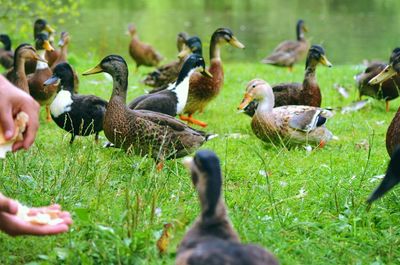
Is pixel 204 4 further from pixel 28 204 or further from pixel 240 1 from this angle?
pixel 28 204

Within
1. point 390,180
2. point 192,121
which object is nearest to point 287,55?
point 192,121

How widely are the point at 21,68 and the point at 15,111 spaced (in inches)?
228

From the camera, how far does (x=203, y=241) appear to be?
3199 millimetres

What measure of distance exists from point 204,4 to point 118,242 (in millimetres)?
33146

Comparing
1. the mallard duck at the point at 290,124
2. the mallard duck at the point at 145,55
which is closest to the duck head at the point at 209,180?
the mallard duck at the point at 290,124

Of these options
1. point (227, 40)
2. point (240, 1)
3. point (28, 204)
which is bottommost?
point (240, 1)

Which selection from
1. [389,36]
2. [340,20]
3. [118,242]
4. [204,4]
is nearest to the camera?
[118,242]

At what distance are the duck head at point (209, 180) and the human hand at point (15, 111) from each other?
2.89 ft

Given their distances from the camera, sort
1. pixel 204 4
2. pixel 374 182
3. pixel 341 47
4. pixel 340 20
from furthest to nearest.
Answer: pixel 204 4 → pixel 340 20 → pixel 341 47 → pixel 374 182

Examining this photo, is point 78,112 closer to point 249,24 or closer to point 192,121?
point 192,121

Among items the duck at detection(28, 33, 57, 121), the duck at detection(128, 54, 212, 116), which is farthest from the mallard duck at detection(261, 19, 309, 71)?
the duck at detection(28, 33, 57, 121)

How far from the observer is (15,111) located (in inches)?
146

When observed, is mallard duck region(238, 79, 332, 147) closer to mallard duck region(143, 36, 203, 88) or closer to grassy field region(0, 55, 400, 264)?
grassy field region(0, 55, 400, 264)

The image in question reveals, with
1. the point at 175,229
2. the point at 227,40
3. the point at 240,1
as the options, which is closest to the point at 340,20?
the point at 240,1
